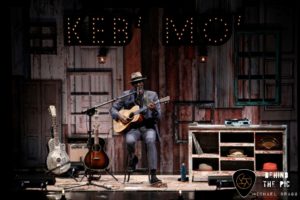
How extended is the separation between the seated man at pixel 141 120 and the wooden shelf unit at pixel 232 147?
760 millimetres

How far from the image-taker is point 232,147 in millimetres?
11289

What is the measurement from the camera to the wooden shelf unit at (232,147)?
1068cm

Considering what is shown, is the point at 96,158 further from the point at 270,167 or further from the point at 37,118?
the point at 270,167

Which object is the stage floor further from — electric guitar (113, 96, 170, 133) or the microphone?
the microphone

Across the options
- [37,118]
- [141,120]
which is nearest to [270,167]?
[141,120]

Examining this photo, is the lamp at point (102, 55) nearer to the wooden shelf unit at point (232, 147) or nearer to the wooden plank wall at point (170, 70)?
the wooden plank wall at point (170, 70)

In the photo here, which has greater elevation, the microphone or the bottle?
the microphone

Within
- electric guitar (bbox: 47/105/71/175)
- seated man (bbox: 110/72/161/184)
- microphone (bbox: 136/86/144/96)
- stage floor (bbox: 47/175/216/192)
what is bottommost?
stage floor (bbox: 47/175/216/192)

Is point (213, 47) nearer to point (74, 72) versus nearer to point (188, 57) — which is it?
point (188, 57)

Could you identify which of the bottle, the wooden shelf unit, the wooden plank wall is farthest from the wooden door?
the wooden shelf unit

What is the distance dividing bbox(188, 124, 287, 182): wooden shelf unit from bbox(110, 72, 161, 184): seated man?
760 millimetres

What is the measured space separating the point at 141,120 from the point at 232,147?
198 cm

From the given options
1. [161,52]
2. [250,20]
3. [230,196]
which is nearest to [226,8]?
[250,20]

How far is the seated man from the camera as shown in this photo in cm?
1025
